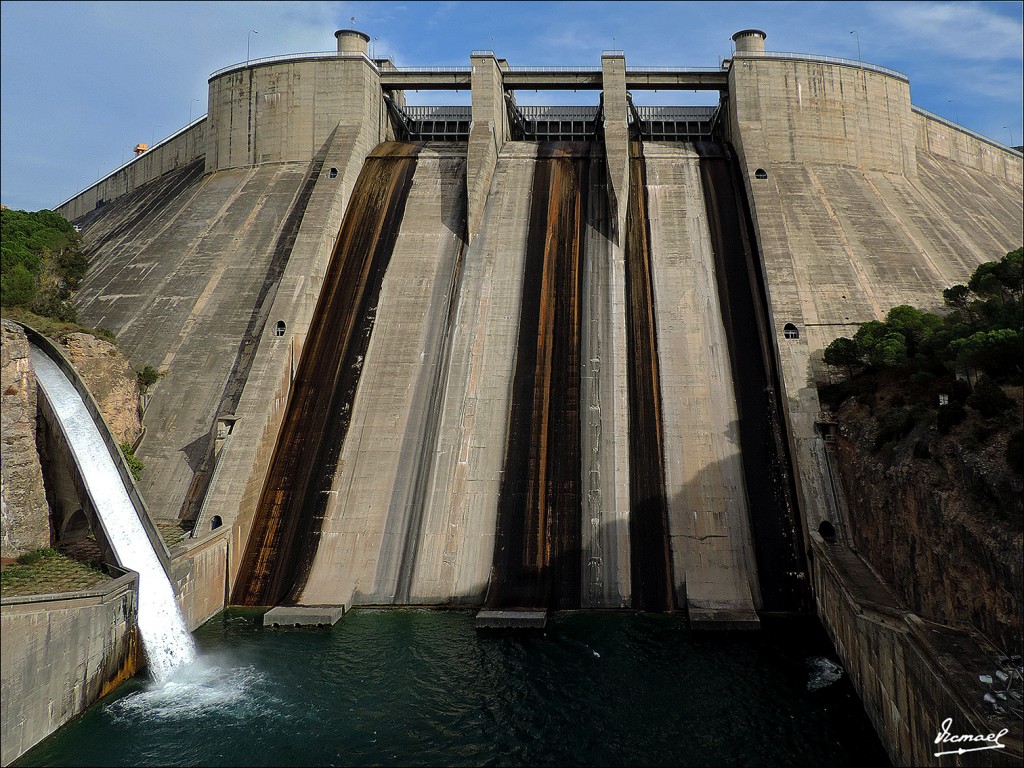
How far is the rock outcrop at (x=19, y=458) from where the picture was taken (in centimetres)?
1848

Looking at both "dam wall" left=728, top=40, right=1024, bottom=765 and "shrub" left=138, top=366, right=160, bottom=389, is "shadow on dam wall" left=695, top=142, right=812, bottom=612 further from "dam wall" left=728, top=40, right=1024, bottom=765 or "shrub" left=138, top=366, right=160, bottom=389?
"shrub" left=138, top=366, right=160, bottom=389

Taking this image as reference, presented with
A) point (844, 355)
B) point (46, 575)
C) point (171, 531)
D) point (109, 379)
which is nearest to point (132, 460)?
point (109, 379)

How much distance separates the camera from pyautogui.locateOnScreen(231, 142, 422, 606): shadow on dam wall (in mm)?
23875

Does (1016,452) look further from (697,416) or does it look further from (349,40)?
(349,40)

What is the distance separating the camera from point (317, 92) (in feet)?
125

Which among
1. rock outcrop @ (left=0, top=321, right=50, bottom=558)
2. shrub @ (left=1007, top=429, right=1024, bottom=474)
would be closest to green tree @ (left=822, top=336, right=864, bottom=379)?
shrub @ (left=1007, top=429, right=1024, bottom=474)

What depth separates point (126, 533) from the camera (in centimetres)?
1959

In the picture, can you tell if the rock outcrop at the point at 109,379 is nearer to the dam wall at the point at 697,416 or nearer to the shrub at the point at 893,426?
the dam wall at the point at 697,416

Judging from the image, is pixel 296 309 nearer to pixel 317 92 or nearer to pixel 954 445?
pixel 317 92

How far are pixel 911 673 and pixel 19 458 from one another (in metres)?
22.0

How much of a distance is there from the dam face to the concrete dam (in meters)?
0.13

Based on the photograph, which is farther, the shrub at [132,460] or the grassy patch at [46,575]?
the shrub at [132,460]

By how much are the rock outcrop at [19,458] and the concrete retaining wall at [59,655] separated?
3459mm

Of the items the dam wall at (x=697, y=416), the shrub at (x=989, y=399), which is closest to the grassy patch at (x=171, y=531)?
the dam wall at (x=697, y=416)
